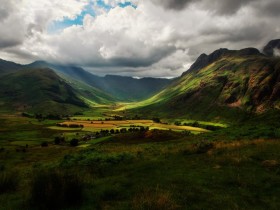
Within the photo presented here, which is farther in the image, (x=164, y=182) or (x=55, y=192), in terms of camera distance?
(x=164, y=182)

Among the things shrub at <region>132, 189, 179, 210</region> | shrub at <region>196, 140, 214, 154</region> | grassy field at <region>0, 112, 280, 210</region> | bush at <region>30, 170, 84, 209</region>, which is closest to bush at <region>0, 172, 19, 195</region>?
grassy field at <region>0, 112, 280, 210</region>

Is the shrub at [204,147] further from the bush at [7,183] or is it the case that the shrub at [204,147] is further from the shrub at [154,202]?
the bush at [7,183]

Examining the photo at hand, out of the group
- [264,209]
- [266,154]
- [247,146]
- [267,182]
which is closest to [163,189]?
[264,209]

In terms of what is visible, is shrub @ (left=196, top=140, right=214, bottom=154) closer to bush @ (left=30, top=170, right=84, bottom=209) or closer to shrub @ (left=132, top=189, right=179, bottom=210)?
shrub @ (left=132, top=189, right=179, bottom=210)

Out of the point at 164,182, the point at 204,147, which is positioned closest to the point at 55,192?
the point at 164,182

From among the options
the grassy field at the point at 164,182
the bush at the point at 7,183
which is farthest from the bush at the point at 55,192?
the bush at the point at 7,183

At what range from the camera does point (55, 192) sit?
1466 centimetres

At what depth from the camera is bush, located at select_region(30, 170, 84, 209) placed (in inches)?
566

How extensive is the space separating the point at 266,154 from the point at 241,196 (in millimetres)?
11207

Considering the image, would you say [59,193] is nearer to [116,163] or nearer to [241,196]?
[241,196]

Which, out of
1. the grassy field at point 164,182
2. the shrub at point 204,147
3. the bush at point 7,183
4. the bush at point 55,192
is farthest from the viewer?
Result: the shrub at point 204,147

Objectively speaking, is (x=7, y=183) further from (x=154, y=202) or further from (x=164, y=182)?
(x=154, y=202)

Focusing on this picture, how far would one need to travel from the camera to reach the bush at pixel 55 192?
47.2 feet

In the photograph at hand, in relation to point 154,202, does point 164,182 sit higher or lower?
lower
